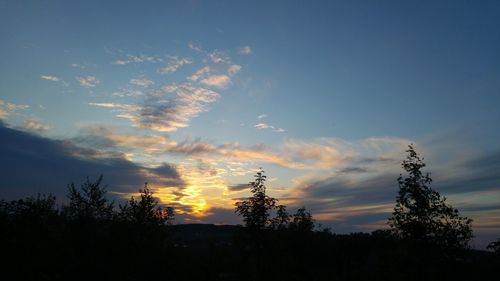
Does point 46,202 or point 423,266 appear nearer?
point 423,266

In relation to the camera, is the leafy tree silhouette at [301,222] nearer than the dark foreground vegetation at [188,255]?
No

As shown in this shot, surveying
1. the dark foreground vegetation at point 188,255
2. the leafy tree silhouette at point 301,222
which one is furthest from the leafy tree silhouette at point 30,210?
the leafy tree silhouette at point 301,222

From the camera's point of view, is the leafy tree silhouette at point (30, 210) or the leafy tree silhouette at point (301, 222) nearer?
the leafy tree silhouette at point (30, 210)

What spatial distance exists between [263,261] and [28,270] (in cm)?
1435

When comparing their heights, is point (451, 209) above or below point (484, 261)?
above

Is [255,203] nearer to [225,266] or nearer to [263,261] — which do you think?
[263,261]

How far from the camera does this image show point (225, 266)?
2911 cm

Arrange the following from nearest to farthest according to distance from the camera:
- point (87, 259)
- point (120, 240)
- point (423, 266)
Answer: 1. point (423, 266)
2. point (87, 259)
3. point (120, 240)

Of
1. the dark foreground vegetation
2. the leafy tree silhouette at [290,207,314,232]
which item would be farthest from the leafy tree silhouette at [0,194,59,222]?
the leafy tree silhouette at [290,207,314,232]

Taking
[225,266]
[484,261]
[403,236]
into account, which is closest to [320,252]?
[484,261]

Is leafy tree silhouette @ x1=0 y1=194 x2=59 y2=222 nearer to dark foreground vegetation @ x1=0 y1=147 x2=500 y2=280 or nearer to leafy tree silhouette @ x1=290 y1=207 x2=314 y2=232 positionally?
dark foreground vegetation @ x1=0 y1=147 x2=500 y2=280

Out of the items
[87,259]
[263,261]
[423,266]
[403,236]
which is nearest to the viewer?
[423,266]

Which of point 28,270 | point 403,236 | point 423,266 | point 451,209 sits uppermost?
point 451,209

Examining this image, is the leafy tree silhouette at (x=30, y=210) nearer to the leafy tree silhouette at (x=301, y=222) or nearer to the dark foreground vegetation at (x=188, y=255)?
the dark foreground vegetation at (x=188, y=255)
